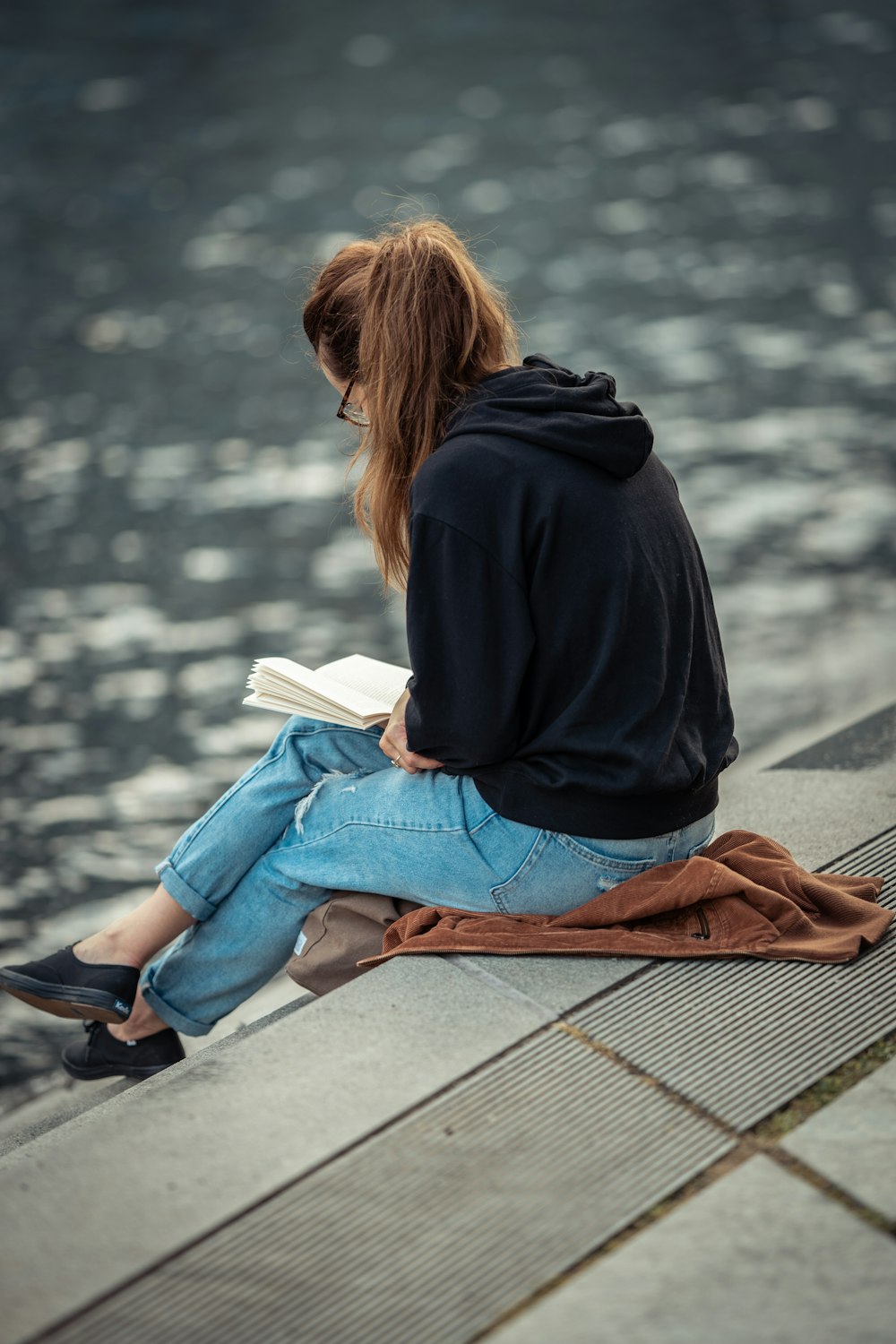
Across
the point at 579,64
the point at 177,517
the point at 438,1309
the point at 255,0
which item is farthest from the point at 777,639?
the point at 255,0

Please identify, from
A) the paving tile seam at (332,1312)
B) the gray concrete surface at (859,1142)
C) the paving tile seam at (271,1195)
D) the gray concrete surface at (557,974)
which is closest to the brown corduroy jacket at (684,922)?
the gray concrete surface at (557,974)

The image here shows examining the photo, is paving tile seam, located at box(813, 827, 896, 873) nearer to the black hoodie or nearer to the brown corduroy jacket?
the brown corduroy jacket

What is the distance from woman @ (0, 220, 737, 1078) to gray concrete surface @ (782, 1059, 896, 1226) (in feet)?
2.16

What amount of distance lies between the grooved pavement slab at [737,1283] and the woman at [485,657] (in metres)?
0.85

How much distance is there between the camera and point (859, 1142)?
253 cm

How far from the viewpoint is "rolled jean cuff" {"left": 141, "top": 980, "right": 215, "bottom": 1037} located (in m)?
3.47

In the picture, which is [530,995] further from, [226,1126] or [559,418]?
[559,418]

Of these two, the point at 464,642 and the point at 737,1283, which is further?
the point at 464,642

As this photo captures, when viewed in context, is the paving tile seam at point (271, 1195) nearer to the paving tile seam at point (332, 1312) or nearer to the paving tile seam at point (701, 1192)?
the paving tile seam at point (332, 1312)

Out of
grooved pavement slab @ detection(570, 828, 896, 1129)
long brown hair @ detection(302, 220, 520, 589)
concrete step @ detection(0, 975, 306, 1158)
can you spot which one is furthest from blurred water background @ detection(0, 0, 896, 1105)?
grooved pavement slab @ detection(570, 828, 896, 1129)

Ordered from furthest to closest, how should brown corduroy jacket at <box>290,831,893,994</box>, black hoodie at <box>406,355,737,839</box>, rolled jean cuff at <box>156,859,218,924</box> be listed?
1. rolled jean cuff at <box>156,859,218,924</box>
2. brown corduroy jacket at <box>290,831,893,994</box>
3. black hoodie at <box>406,355,737,839</box>

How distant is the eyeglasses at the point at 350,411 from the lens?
10.2ft

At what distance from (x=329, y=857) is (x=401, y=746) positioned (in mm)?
305

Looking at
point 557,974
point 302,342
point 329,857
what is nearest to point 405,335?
point 329,857
